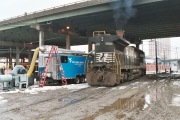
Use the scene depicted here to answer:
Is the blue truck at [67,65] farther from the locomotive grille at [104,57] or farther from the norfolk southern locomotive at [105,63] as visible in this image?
the norfolk southern locomotive at [105,63]

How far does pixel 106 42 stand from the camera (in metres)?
20.5

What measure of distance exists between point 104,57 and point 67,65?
4145 mm

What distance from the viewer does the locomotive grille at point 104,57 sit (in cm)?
2024

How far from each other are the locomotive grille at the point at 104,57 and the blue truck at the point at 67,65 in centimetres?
120

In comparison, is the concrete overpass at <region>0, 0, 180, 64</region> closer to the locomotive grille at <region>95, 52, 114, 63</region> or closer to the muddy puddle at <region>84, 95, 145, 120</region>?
the locomotive grille at <region>95, 52, 114, 63</region>

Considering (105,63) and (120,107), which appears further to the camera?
(105,63)

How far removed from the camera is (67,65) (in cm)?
2323

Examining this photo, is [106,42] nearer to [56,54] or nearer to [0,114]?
[56,54]

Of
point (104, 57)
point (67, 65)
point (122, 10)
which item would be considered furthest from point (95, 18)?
point (104, 57)

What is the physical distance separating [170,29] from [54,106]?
37.2 m

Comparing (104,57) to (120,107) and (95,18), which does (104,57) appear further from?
(95,18)

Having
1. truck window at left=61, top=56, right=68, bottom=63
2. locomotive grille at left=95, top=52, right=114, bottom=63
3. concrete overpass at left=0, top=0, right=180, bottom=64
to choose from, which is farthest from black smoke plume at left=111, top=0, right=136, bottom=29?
locomotive grille at left=95, top=52, right=114, bottom=63

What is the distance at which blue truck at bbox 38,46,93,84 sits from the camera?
22203 millimetres

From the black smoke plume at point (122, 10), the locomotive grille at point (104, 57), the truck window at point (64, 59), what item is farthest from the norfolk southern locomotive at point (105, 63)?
the black smoke plume at point (122, 10)
